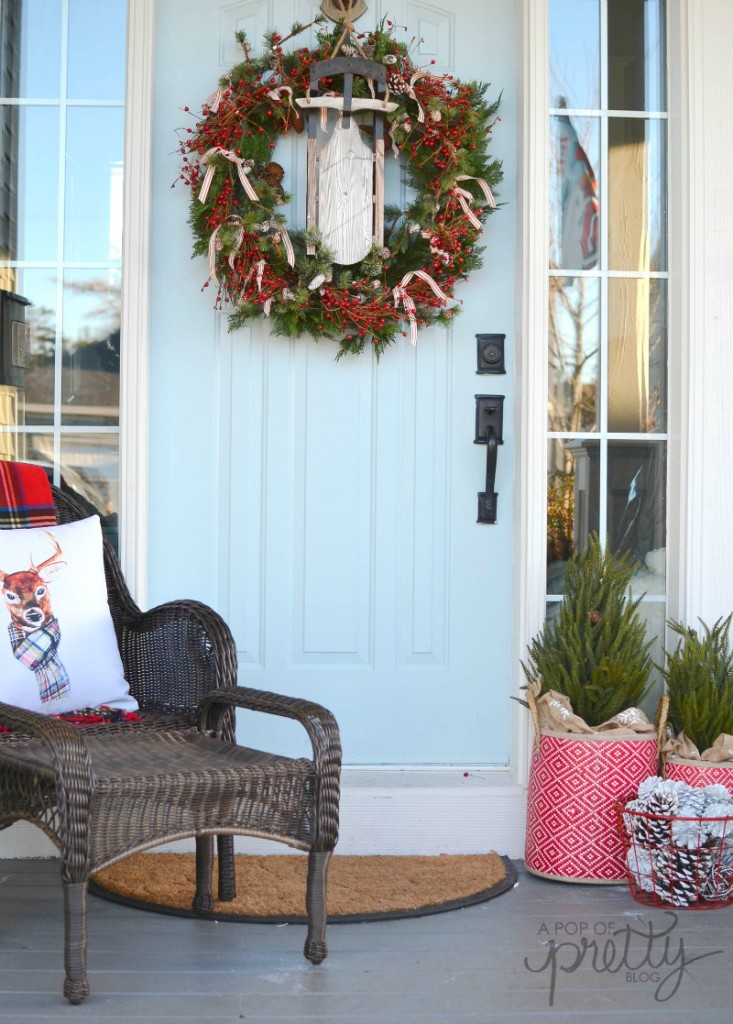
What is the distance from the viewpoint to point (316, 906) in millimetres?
2117

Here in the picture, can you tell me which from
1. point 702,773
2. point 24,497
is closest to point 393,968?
point 702,773

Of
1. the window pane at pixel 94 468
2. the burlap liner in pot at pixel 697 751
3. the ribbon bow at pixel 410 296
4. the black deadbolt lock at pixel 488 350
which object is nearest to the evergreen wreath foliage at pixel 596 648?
the burlap liner in pot at pixel 697 751

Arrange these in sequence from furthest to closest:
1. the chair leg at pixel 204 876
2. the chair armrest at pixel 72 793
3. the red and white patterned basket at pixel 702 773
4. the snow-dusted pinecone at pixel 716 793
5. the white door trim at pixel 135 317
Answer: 1. the white door trim at pixel 135 317
2. the red and white patterned basket at pixel 702 773
3. the snow-dusted pinecone at pixel 716 793
4. the chair leg at pixel 204 876
5. the chair armrest at pixel 72 793

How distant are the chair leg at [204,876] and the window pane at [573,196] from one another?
5.63 feet

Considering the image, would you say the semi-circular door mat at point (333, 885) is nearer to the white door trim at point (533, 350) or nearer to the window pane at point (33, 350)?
the white door trim at point (533, 350)

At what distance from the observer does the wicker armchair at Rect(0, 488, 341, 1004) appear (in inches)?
74.4

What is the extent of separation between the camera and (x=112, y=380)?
3.09 m

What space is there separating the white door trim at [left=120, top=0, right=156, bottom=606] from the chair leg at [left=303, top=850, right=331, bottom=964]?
1.11 meters

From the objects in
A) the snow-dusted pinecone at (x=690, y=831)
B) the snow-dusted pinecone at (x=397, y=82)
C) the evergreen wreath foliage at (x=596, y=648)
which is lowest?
the snow-dusted pinecone at (x=690, y=831)

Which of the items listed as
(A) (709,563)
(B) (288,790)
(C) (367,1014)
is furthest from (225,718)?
(A) (709,563)

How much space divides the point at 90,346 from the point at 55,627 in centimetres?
90

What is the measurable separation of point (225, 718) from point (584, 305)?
1.46 metres

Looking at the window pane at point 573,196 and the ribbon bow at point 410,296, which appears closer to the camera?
the ribbon bow at point 410,296

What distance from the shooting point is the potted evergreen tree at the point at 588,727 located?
2682mm
